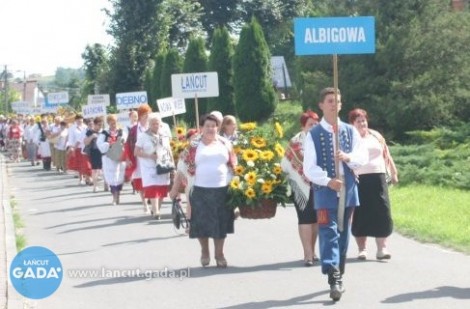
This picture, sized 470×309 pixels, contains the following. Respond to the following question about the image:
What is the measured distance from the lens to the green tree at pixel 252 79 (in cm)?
3700

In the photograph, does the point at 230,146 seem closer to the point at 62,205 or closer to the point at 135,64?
the point at 62,205

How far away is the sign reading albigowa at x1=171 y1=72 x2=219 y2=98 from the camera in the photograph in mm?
19156

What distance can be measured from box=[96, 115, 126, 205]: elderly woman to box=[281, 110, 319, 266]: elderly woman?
29.4ft

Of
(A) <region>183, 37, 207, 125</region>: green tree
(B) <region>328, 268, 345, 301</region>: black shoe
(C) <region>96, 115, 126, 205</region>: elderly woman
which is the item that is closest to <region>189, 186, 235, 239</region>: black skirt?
(B) <region>328, 268, 345, 301</region>: black shoe

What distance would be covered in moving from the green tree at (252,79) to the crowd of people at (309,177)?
18.8m

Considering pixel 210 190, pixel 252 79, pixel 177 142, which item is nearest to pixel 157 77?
pixel 252 79

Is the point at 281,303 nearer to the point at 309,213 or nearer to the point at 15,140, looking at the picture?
the point at 309,213

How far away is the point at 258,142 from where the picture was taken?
12719 millimetres

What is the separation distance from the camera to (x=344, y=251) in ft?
32.2

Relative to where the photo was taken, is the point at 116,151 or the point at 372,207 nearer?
the point at 372,207

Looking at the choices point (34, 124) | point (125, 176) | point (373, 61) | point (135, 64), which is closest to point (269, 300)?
point (125, 176)

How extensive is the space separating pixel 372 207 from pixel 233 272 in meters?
1.74

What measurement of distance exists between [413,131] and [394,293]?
18.9 m

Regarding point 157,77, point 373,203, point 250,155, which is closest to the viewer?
point 373,203
